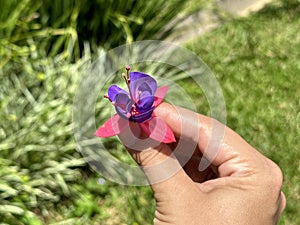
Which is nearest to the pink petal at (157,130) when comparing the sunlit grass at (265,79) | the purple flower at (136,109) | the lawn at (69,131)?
the purple flower at (136,109)

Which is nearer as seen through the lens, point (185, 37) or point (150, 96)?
point (150, 96)

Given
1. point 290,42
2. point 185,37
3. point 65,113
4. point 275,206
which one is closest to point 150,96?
point 275,206

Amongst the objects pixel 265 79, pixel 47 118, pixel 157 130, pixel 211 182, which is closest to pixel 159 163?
pixel 157 130

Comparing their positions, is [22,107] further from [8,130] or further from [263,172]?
[263,172]

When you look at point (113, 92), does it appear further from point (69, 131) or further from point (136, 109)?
point (69, 131)

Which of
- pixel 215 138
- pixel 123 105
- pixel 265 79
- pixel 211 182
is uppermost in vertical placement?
pixel 123 105

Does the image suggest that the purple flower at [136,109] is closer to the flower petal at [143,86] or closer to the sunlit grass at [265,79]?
the flower petal at [143,86]
